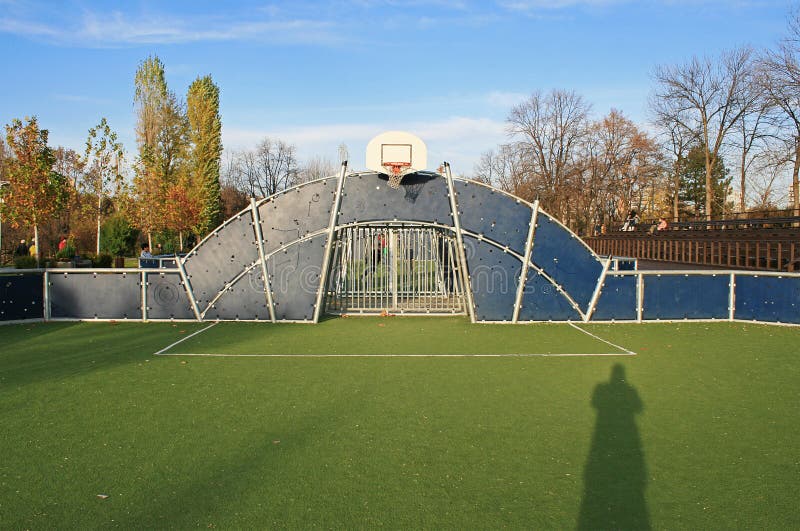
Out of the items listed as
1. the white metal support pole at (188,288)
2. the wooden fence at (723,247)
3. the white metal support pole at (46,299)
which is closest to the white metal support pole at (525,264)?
the white metal support pole at (188,288)

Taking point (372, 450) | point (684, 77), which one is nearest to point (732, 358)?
point (372, 450)

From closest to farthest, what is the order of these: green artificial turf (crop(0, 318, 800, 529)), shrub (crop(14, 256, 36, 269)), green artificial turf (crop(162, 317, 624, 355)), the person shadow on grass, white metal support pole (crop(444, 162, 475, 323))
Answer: the person shadow on grass
green artificial turf (crop(0, 318, 800, 529))
green artificial turf (crop(162, 317, 624, 355))
white metal support pole (crop(444, 162, 475, 323))
shrub (crop(14, 256, 36, 269))

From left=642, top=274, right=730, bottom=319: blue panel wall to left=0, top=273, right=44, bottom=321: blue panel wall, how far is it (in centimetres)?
1388

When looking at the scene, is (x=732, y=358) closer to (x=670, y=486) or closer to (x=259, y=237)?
(x=670, y=486)

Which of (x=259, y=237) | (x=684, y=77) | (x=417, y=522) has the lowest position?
(x=417, y=522)

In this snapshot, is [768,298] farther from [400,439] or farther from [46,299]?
[46,299]

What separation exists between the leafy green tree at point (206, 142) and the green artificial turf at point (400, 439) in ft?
147

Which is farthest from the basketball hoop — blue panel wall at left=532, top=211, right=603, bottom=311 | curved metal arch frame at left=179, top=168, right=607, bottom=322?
blue panel wall at left=532, top=211, right=603, bottom=311

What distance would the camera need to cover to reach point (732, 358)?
10.1m

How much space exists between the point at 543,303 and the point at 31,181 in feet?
76.0

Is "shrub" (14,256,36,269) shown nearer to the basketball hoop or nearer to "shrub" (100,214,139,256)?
"shrub" (100,214,139,256)

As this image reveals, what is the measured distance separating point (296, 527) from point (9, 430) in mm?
4065

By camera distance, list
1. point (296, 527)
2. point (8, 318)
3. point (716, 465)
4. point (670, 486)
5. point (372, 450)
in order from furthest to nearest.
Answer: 1. point (8, 318)
2. point (372, 450)
3. point (716, 465)
4. point (670, 486)
5. point (296, 527)

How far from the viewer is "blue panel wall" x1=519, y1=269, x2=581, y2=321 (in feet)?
45.0
